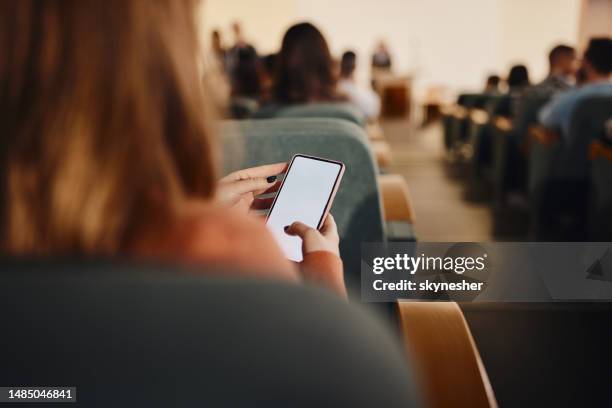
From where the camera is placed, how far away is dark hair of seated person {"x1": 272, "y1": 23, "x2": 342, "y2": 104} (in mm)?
2576

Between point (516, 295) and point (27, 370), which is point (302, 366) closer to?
point (27, 370)

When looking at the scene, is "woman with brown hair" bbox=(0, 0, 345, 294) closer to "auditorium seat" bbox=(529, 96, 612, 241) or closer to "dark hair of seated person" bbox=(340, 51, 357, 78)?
"auditorium seat" bbox=(529, 96, 612, 241)

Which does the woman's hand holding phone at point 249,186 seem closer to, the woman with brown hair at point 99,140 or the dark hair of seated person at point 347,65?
the woman with brown hair at point 99,140

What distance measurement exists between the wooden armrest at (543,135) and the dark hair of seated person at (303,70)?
145cm

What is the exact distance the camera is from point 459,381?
0.86 metres

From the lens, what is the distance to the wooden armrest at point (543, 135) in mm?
3455

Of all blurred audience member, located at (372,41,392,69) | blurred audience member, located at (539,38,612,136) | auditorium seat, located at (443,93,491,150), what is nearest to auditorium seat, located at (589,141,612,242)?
blurred audience member, located at (539,38,612,136)

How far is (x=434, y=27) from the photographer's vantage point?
1236 centimetres

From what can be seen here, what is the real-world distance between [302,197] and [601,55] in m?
3.25

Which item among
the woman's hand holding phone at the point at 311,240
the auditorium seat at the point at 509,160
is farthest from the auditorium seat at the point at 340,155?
the auditorium seat at the point at 509,160

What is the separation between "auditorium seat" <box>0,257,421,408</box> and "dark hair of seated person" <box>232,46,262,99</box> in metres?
4.34

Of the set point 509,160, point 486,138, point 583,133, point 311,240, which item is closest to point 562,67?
point 486,138

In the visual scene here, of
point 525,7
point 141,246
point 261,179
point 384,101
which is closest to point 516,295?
point 261,179

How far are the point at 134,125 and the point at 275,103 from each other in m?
2.06
